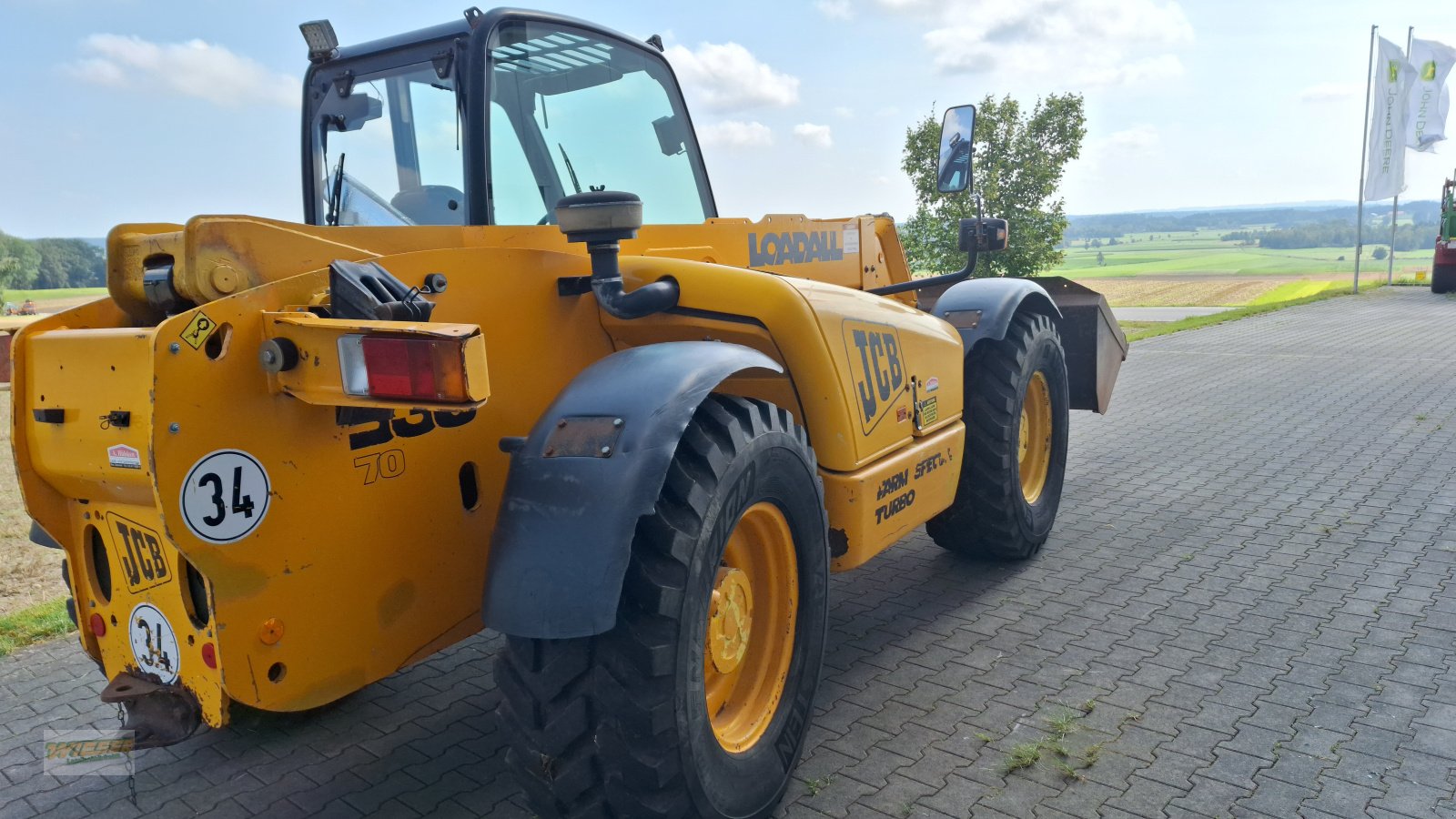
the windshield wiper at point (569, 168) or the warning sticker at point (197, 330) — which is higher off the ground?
the windshield wiper at point (569, 168)

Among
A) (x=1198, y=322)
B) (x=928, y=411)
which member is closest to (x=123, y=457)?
(x=928, y=411)

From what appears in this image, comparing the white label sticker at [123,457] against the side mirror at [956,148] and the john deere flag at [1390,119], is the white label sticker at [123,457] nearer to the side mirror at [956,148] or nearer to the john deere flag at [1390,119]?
the side mirror at [956,148]

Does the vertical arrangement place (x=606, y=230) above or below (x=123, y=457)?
above

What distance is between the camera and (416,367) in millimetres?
1972

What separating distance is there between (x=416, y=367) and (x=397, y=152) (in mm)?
1805

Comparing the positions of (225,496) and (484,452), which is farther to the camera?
(484,452)

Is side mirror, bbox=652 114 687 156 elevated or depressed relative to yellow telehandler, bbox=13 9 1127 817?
elevated

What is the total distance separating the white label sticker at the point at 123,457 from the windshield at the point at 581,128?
4.29 ft

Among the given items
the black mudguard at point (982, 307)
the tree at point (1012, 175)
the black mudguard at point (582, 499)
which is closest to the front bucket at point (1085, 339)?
the black mudguard at point (982, 307)

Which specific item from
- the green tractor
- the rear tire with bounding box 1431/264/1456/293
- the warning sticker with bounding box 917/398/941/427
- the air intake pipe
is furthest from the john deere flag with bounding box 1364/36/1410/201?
the air intake pipe

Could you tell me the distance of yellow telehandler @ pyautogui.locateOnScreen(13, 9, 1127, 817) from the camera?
2.14m

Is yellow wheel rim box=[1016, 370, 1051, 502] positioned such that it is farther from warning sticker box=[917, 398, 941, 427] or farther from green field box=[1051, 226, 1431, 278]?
green field box=[1051, 226, 1431, 278]

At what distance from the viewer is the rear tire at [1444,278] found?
22031 mm

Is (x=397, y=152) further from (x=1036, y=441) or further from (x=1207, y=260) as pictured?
(x=1207, y=260)
